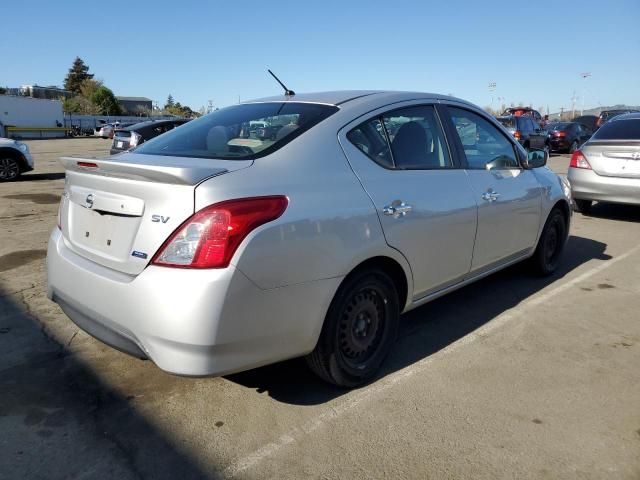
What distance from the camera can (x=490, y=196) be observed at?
3.89m

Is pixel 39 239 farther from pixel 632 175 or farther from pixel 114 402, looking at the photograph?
pixel 632 175

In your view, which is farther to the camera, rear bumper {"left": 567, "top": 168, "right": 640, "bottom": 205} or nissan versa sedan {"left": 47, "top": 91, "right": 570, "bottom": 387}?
rear bumper {"left": 567, "top": 168, "right": 640, "bottom": 205}

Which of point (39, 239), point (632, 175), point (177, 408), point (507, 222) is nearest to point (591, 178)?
point (632, 175)

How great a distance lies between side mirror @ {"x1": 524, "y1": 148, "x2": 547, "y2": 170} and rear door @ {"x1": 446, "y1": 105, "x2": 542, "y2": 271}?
0.06 m

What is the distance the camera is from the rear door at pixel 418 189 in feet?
9.81

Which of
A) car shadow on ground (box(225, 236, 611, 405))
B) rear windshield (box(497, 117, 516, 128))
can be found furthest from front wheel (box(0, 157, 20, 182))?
rear windshield (box(497, 117, 516, 128))

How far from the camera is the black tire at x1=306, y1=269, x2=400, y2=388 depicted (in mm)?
2787

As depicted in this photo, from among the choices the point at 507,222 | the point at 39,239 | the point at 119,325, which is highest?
the point at 507,222

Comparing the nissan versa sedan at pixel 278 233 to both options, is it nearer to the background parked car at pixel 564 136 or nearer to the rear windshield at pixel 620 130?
the rear windshield at pixel 620 130

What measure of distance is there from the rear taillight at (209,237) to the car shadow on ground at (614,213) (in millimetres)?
7910

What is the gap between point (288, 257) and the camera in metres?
2.43

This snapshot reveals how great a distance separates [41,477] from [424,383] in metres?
2.04

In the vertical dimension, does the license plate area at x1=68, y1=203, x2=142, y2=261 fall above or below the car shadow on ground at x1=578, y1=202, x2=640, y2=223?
above

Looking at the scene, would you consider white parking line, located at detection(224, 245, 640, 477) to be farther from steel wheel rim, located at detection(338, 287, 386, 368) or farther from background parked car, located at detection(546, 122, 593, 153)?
background parked car, located at detection(546, 122, 593, 153)
